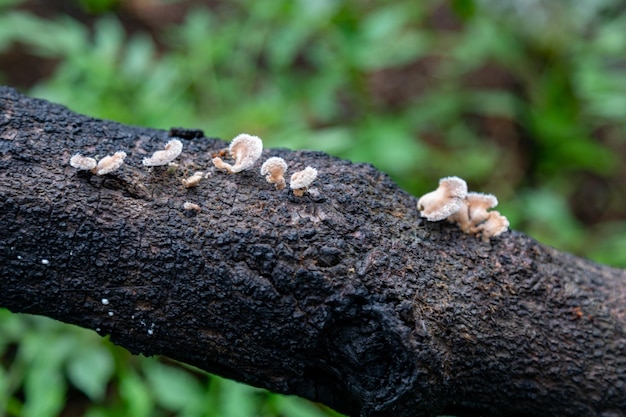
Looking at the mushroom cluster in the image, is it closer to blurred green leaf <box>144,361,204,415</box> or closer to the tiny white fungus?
the tiny white fungus

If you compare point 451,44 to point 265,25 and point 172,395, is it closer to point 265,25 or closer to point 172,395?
point 265,25

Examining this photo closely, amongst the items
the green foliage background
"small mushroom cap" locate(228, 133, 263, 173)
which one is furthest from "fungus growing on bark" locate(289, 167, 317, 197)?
the green foliage background

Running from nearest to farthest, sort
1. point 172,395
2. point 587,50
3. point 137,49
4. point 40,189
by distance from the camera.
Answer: point 40,189 → point 172,395 → point 137,49 → point 587,50

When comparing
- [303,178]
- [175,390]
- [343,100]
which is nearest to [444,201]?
[303,178]

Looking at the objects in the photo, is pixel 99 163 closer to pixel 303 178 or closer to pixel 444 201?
pixel 303 178

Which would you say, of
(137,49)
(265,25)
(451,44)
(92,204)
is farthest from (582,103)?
(92,204)
